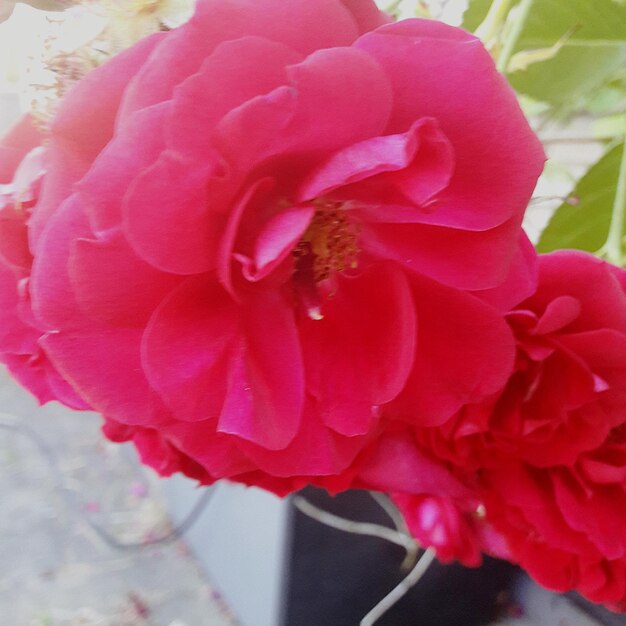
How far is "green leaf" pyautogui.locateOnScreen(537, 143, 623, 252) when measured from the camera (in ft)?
0.72

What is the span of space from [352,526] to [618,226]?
9.5 inches

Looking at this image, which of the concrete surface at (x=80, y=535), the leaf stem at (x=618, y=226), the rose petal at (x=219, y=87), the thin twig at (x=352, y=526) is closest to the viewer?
the rose petal at (x=219, y=87)

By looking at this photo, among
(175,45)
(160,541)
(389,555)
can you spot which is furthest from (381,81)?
(160,541)

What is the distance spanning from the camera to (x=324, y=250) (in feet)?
0.47

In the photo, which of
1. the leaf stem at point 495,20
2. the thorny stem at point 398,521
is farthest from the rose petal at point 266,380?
the thorny stem at point 398,521

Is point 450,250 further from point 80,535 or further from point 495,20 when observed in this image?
→ point 80,535

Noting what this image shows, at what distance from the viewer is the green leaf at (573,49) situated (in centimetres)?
22

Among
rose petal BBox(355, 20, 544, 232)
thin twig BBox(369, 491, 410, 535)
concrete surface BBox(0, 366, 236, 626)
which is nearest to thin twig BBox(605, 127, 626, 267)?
rose petal BBox(355, 20, 544, 232)

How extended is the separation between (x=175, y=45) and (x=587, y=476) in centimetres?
14

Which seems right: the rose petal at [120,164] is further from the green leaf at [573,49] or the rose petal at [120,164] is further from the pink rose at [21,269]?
the green leaf at [573,49]

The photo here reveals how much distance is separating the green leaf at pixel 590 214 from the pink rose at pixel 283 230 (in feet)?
0.31

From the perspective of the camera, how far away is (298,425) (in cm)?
13

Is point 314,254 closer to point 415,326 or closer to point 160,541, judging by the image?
point 415,326

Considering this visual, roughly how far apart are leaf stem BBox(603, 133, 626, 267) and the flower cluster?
6 cm
